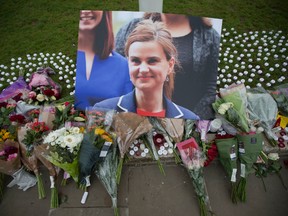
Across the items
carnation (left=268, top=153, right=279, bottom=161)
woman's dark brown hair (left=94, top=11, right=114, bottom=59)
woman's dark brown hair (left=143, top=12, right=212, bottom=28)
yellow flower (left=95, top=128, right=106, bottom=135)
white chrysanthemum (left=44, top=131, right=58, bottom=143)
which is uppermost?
woman's dark brown hair (left=143, top=12, right=212, bottom=28)

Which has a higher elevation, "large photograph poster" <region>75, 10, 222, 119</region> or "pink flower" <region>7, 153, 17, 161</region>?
"large photograph poster" <region>75, 10, 222, 119</region>

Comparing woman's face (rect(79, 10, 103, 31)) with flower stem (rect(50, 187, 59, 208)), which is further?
woman's face (rect(79, 10, 103, 31))

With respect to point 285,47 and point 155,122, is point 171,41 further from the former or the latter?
point 285,47

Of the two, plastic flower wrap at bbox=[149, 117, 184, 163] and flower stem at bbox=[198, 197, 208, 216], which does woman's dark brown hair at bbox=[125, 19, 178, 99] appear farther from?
flower stem at bbox=[198, 197, 208, 216]

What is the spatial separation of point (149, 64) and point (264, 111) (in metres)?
1.61

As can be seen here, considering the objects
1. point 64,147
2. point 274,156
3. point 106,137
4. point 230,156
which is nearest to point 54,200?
point 64,147

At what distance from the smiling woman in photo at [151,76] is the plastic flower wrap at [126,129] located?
265 millimetres

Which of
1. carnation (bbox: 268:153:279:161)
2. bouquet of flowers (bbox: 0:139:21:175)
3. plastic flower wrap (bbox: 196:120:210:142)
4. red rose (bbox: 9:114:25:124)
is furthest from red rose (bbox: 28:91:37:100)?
carnation (bbox: 268:153:279:161)

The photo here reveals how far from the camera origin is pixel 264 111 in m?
3.37

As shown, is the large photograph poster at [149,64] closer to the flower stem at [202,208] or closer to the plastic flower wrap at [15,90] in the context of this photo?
the plastic flower wrap at [15,90]

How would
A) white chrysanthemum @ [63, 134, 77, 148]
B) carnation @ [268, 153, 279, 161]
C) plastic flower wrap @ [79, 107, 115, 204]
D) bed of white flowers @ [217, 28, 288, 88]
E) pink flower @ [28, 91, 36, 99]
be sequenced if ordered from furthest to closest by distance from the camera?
bed of white flowers @ [217, 28, 288, 88]
pink flower @ [28, 91, 36, 99]
carnation @ [268, 153, 279, 161]
plastic flower wrap @ [79, 107, 115, 204]
white chrysanthemum @ [63, 134, 77, 148]

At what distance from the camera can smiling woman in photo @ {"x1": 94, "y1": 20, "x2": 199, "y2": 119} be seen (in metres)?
3.37

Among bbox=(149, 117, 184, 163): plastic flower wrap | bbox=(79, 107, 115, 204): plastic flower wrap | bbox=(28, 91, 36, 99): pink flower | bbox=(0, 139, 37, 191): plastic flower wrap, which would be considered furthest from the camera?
bbox=(28, 91, 36, 99): pink flower

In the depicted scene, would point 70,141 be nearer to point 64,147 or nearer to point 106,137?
point 64,147
